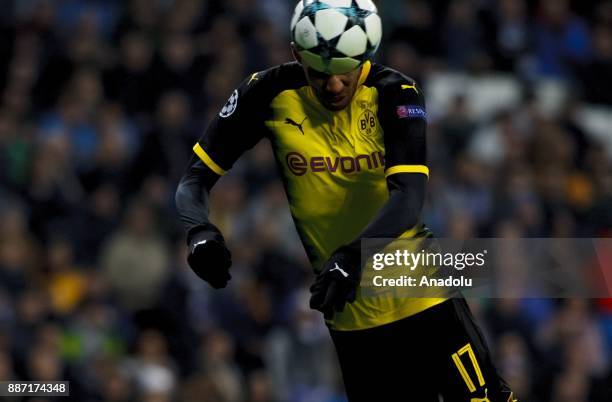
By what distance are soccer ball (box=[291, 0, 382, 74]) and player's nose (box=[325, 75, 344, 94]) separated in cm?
4

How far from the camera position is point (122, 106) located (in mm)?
15273

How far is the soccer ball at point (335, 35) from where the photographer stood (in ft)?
22.7

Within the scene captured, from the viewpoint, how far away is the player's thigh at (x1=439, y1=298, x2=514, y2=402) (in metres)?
7.18

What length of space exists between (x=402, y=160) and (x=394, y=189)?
16 centimetres

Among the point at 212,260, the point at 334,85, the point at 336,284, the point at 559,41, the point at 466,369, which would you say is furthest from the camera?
the point at 559,41

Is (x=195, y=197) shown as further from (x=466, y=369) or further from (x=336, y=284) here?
(x=466, y=369)

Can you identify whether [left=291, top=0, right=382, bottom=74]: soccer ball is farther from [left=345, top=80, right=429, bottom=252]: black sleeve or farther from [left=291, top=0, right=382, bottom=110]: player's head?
[left=345, top=80, right=429, bottom=252]: black sleeve

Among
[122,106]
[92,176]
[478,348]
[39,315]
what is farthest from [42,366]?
[478,348]

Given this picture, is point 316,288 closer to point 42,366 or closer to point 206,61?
point 42,366

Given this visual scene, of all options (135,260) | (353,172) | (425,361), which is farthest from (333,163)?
(135,260)

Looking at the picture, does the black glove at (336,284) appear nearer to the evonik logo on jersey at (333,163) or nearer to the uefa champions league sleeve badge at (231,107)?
the evonik logo on jersey at (333,163)

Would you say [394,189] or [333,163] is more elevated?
[333,163]

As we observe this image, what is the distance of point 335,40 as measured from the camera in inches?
272

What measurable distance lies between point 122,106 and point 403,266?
8.35 metres
